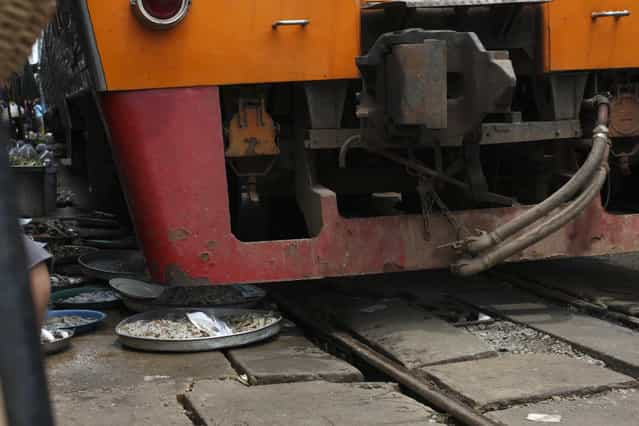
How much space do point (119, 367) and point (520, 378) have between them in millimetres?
1529

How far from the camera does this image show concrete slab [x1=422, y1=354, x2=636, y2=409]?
2947 millimetres

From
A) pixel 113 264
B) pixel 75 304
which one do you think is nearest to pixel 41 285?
pixel 75 304

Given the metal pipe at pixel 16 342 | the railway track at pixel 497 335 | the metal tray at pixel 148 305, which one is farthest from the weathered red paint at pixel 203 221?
the metal pipe at pixel 16 342

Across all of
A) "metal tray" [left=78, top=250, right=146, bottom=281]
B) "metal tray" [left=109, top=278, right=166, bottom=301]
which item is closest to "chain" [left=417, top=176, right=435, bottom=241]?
"metal tray" [left=109, top=278, right=166, bottom=301]

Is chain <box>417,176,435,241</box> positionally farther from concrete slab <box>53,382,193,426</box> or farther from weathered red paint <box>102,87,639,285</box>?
concrete slab <box>53,382,193,426</box>

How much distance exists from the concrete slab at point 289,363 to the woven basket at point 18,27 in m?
2.45

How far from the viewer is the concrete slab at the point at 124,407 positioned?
9.55 ft

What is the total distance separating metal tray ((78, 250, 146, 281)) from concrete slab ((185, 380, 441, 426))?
2086mm

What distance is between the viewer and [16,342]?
73cm

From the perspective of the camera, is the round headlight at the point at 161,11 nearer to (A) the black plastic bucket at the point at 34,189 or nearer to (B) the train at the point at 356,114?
(B) the train at the point at 356,114

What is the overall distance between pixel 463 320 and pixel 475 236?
42 centimetres

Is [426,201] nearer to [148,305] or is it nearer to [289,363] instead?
[289,363]

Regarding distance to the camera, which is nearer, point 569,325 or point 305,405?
point 305,405

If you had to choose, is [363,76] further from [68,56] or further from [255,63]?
[68,56]
